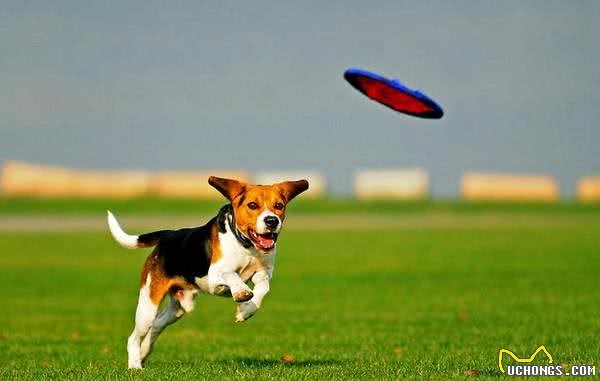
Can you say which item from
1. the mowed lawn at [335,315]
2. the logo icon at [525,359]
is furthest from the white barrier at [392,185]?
the logo icon at [525,359]

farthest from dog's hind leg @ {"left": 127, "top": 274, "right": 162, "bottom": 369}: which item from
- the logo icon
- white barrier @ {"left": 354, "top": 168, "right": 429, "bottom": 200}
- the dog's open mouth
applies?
white barrier @ {"left": 354, "top": 168, "right": 429, "bottom": 200}

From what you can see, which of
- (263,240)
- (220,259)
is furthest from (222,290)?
(263,240)

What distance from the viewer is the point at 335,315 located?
75.8 ft

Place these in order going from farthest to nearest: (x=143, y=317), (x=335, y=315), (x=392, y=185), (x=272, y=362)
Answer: (x=392, y=185) < (x=335, y=315) < (x=272, y=362) < (x=143, y=317)

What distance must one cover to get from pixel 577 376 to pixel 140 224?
46403 mm

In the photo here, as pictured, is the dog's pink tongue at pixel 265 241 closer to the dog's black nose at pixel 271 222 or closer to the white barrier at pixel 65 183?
the dog's black nose at pixel 271 222

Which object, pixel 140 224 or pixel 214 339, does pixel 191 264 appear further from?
pixel 140 224

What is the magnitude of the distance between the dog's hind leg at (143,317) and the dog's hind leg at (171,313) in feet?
0.62

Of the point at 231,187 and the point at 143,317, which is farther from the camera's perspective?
the point at 143,317

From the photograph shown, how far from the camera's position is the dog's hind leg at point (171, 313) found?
14.0m

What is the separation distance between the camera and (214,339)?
19.7m

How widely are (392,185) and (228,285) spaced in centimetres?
8381

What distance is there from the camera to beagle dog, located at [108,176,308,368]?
12.6 m

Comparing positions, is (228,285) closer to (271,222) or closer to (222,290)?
(222,290)
